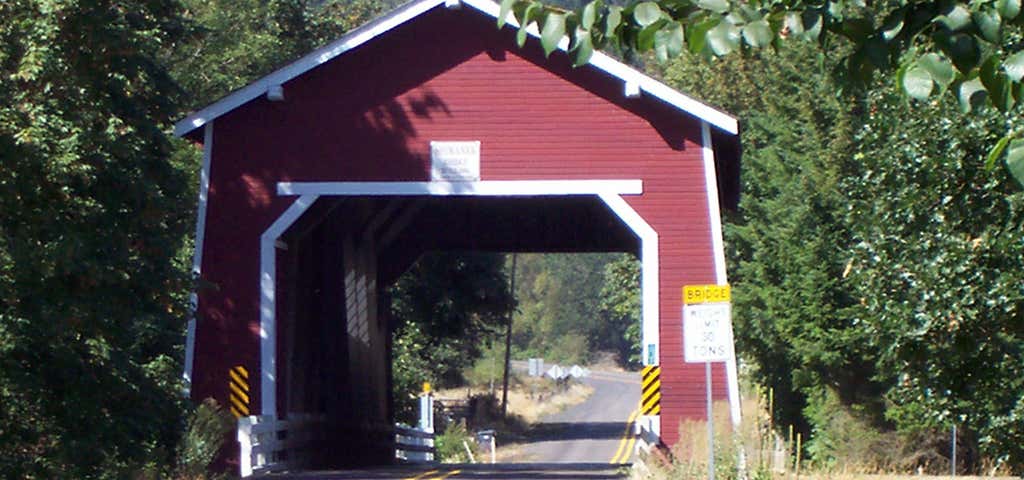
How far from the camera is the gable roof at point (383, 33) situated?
19.8m

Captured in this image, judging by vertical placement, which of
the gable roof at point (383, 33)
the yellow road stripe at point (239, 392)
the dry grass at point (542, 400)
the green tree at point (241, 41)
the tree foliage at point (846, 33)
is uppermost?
the green tree at point (241, 41)

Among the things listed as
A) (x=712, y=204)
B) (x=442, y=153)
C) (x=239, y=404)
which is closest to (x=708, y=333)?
(x=712, y=204)

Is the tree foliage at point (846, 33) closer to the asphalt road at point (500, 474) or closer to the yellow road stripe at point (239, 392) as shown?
the asphalt road at point (500, 474)

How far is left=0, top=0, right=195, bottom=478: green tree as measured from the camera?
14.3m

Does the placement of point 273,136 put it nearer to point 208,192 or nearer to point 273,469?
point 208,192

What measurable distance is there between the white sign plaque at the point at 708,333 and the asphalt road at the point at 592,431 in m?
17.4

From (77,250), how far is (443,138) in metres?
7.37

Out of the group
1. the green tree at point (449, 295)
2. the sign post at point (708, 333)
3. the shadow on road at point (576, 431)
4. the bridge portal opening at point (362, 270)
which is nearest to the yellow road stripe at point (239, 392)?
the bridge portal opening at point (362, 270)

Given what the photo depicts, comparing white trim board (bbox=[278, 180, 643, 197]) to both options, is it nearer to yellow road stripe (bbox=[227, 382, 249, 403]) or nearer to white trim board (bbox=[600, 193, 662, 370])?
white trim board (bbox=[600, 193, 662, 370])

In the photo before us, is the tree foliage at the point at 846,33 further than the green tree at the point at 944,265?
No

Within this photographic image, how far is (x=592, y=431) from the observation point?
2344 inches

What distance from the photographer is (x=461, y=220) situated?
2730 cm

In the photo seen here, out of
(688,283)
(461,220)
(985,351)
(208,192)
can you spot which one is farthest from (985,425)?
(461,220)

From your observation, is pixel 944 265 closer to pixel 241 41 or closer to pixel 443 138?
pixel 443 138
